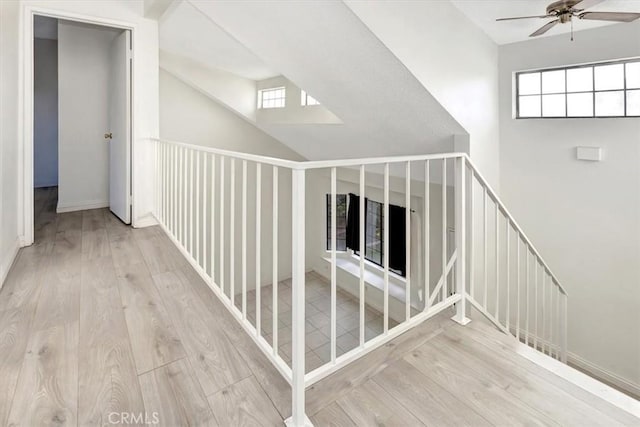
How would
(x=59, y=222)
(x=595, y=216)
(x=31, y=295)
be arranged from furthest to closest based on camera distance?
(x=59, y=222), (x=595, y=216), (x=31, y=295)

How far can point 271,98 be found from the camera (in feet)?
17.8

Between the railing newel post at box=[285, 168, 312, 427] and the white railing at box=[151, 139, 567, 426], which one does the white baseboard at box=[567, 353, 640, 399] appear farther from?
the railing newel post at box=[285, 168, 312, 427]

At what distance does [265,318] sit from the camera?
16.9ft

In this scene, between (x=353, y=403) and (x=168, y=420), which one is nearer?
(x=168, y=420)

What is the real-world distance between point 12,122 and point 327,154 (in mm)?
3426

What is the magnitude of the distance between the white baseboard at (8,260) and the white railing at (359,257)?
3.52ft

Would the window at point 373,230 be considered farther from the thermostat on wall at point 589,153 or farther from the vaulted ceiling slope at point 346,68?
the thermostat on wall at point 589,153

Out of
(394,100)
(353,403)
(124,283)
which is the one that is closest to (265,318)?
(124,283)

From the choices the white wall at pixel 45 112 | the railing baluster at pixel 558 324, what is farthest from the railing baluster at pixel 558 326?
the white wall at pixel 45 112

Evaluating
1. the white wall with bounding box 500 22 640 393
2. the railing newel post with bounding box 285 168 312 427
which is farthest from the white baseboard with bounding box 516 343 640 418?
the white wall with bounding box 500 22 640 393

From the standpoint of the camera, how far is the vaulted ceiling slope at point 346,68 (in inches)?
103

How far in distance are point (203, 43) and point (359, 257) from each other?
332cm

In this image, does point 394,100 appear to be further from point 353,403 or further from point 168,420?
point 168,420

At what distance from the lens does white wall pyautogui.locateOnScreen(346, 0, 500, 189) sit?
99.0 inches
